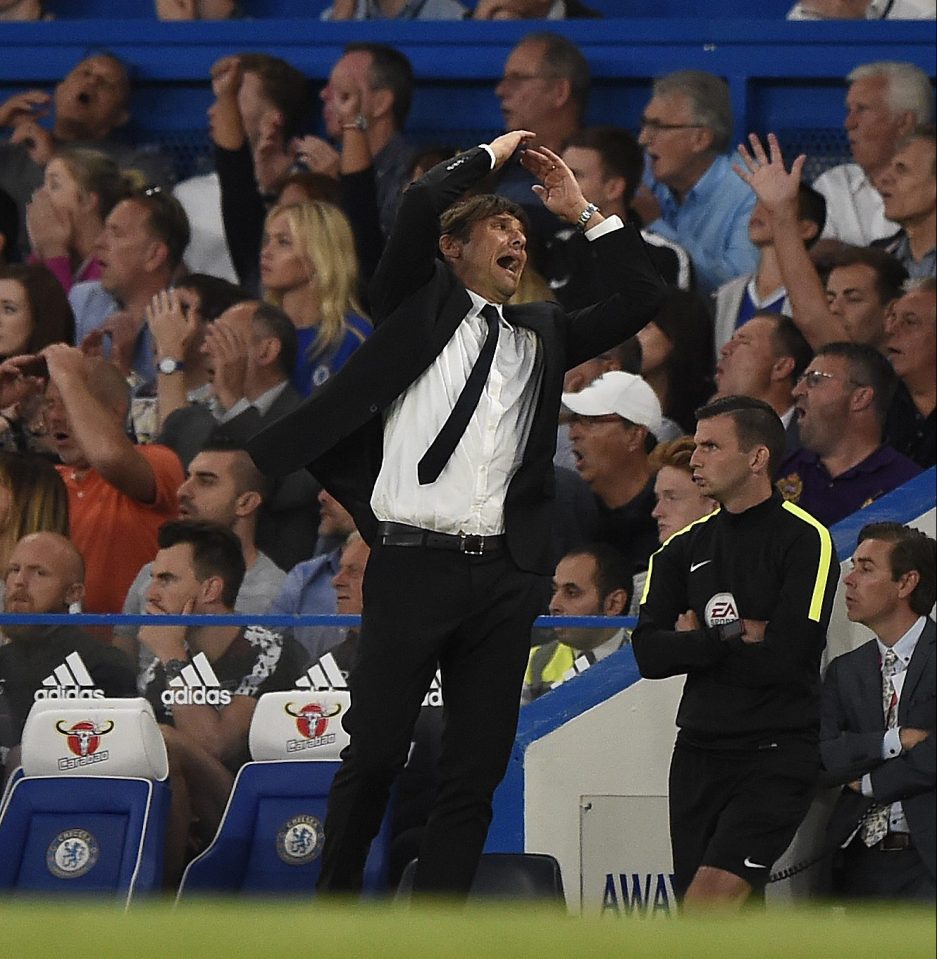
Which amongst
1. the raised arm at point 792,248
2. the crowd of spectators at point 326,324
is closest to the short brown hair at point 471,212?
the crowd of spectators at point 326,324

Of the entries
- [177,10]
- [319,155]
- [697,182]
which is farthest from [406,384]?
[177,10]

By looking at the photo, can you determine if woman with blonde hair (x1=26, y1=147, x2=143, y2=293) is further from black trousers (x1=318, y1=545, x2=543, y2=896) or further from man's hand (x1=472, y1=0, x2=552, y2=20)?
black trousers (x1=318, y1=545, x2=543, y2=896)

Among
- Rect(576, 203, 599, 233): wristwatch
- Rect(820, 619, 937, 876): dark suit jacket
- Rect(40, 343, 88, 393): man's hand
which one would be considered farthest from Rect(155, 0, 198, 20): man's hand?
Rect(820, 619, 937, 876): dark suit jacket

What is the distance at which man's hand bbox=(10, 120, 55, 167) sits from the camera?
709 cm

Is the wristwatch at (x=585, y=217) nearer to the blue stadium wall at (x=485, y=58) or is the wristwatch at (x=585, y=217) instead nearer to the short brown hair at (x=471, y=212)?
the short brown hair at (x=471, y=212)

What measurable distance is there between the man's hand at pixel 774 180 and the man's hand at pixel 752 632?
254cm

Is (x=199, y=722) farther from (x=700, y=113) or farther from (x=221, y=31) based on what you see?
(x=221, y=31)

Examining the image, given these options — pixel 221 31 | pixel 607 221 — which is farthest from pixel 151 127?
pixel 607 221

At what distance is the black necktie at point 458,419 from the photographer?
3078 mm

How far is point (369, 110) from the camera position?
6.64m

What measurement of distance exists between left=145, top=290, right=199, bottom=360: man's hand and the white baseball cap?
153 centimetres

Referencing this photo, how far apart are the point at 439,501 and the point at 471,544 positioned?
94 millimetres

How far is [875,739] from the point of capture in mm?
3809

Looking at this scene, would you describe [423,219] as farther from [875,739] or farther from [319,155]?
[319,155]
